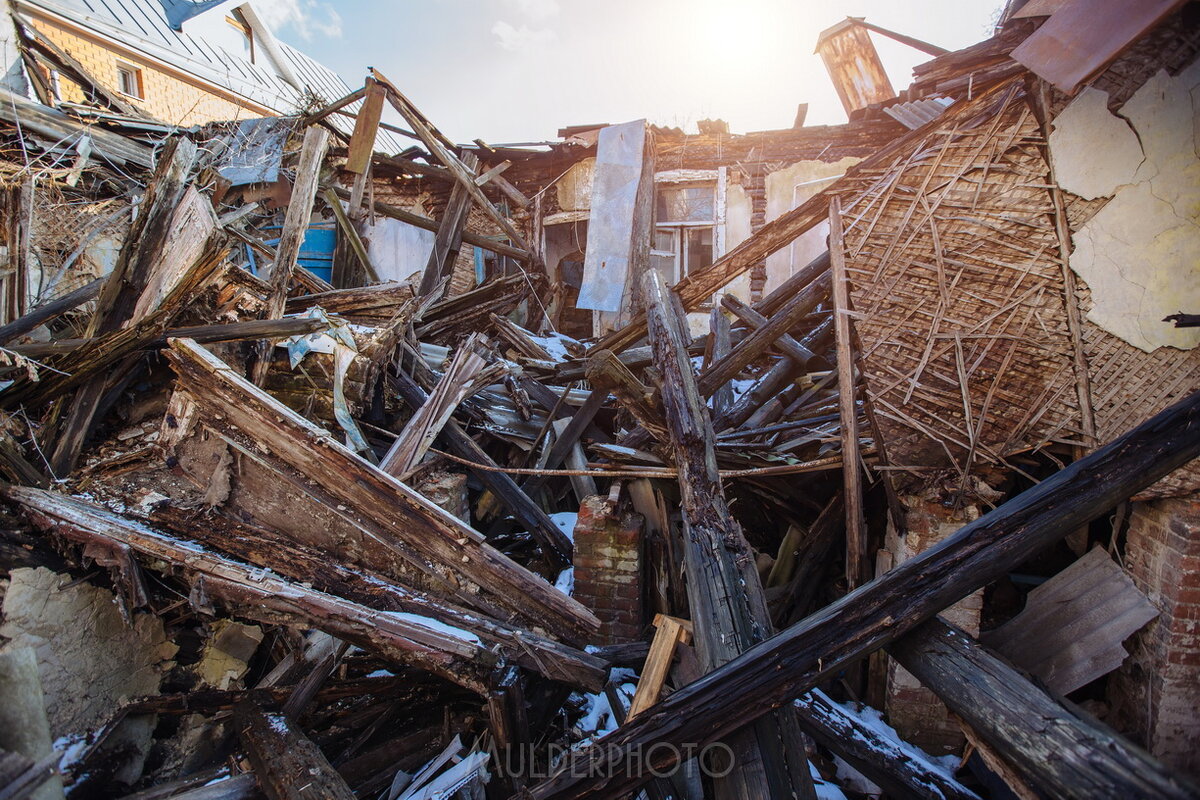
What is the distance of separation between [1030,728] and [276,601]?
102 inches

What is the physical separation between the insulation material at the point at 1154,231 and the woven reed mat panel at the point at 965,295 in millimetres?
169

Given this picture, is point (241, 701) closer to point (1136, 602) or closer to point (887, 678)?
point (887, 678)

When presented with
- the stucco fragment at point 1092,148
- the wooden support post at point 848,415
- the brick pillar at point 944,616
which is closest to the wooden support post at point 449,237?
the wooden support post at point 848,415

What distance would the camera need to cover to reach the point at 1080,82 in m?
2.24

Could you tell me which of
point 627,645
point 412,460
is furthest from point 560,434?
point 627,645

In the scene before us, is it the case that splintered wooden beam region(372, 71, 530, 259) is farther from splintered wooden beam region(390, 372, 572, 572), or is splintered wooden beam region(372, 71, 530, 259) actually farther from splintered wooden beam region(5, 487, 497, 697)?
splintered wooden beam region(5, 487, 497, 697)

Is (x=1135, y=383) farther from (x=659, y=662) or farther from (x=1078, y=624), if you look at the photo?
(x=659, y=662)

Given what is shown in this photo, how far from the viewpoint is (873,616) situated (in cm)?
166

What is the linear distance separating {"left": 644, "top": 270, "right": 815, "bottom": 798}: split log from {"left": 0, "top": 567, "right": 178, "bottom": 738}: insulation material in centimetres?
264

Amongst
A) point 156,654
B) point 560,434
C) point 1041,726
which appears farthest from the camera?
point 560,434

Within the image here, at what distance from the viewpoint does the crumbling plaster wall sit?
2.13m

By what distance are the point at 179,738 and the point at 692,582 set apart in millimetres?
2518

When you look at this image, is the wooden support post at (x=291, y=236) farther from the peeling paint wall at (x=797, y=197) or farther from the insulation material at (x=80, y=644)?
the peeling paint wall at (x=797, y=197)

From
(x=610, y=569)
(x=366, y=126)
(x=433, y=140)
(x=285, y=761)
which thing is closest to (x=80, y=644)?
(x=285, y=761)
